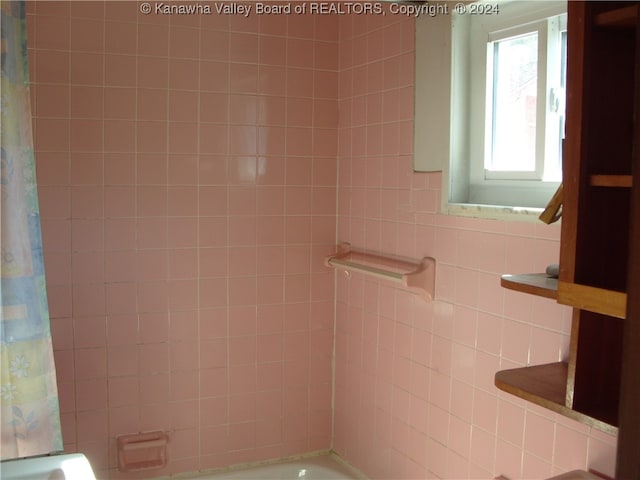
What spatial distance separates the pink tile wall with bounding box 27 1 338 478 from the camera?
213cm

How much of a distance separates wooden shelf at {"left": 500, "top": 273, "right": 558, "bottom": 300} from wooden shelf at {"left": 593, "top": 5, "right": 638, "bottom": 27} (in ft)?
1.49

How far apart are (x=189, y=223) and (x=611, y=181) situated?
60.1 inches

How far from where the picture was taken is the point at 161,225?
7.36ft

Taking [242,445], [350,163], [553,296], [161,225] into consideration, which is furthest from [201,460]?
[553,296]

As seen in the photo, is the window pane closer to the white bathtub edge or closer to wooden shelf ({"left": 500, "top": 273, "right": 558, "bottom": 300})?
wooden shelf ({"left": 500, "top": 273, "right": 558, "bottom": 300})

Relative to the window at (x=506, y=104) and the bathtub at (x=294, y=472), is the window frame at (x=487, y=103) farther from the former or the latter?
the bathtub at (x=294, y=472)

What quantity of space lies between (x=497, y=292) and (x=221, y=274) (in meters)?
1.01

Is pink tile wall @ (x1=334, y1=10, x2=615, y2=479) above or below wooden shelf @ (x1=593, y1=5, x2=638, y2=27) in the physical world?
below

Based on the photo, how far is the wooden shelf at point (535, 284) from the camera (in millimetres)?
1220

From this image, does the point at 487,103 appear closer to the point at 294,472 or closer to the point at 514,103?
the point at 514,103

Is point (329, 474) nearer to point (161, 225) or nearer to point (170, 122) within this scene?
point (161, 225)

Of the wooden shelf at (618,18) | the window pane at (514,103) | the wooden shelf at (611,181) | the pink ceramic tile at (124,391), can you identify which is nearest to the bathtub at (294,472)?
the pink ceramic tile at (124,391)

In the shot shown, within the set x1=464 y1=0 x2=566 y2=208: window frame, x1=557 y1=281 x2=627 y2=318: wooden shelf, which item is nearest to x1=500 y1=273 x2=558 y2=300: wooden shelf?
x1=557 y1=281 x2=627 y2=318: wooden shelf

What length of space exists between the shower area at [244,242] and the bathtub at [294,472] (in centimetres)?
4
